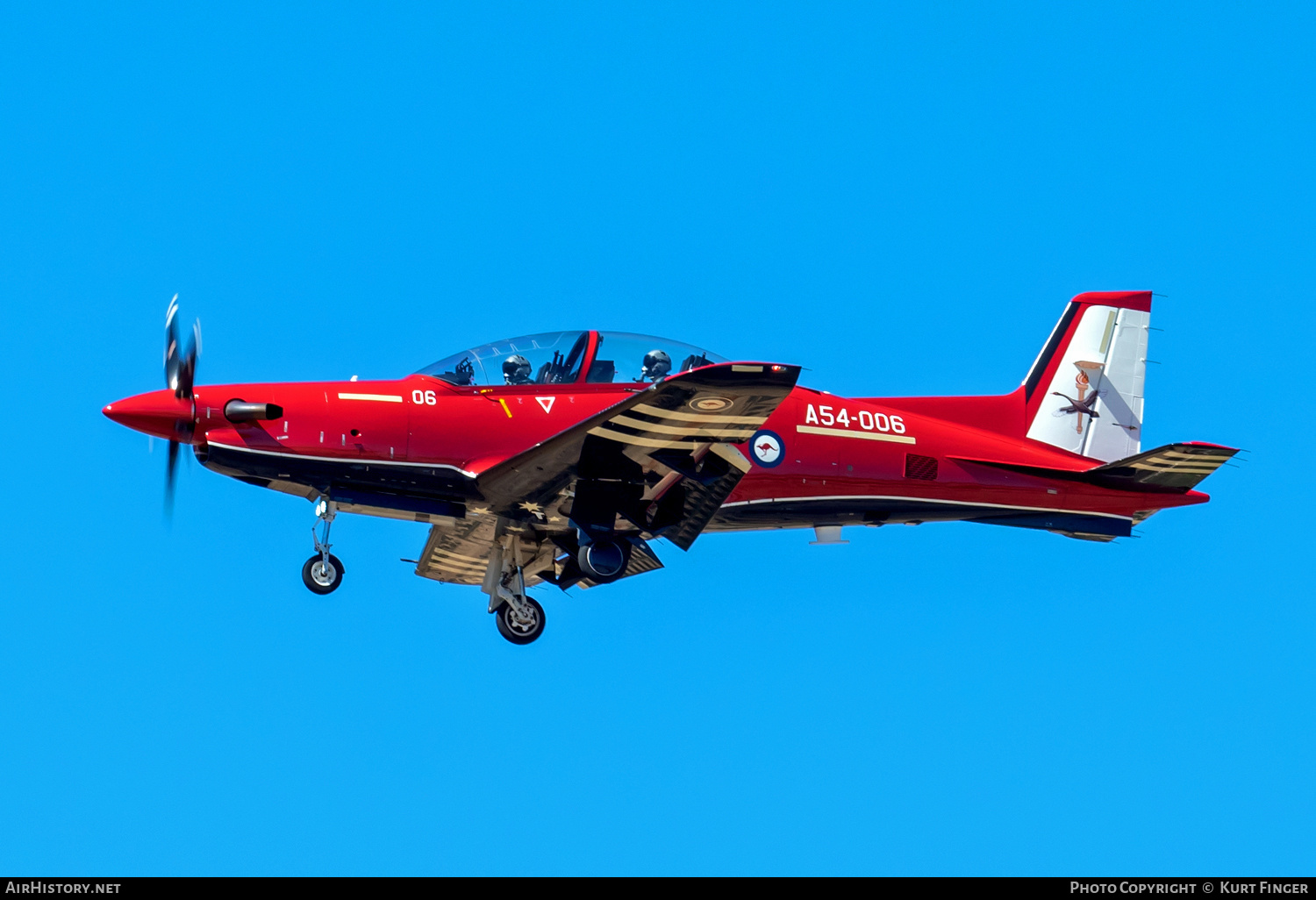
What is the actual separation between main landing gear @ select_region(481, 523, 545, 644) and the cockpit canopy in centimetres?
277

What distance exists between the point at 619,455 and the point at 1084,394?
8.38 meters

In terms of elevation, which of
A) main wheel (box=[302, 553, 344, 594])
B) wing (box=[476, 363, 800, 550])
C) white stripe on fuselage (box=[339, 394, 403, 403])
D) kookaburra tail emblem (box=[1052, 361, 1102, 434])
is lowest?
main wheel (box=[302, 553, 344, 594])

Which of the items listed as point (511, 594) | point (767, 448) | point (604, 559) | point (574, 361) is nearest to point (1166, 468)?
→ point (767, 448)

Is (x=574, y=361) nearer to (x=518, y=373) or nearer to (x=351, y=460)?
(x=518, y=373)

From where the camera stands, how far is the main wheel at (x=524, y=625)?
20.6m

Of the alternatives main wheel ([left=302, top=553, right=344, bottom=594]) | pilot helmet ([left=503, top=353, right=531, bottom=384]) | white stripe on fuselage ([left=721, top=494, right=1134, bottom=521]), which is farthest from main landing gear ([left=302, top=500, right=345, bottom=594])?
white stripe on fuselage ([left=721, top=494, right=1134, bottom=521])

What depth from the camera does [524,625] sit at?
2056cm

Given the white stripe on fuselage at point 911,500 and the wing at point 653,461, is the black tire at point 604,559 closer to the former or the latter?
the wing at point 653,461

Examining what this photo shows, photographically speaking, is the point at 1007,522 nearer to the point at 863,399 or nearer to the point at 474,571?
the point at 863,399

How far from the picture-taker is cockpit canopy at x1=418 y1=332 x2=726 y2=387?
18.7 meters

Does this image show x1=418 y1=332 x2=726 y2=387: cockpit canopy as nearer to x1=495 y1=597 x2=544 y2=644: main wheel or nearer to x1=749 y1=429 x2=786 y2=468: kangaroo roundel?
x1=749 y1=429 x2=786 y2=468: kangaroo roundel

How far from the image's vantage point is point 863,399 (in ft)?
66.5
